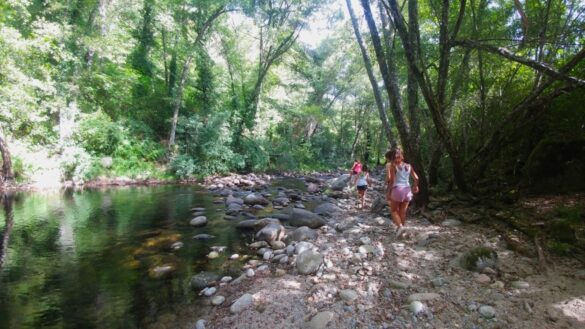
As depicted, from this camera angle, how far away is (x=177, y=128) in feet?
61.5

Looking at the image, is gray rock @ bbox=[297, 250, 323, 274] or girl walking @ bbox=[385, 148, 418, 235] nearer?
gray rock @ bbox=[297, 250, 323, 274]

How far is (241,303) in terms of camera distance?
390 cm

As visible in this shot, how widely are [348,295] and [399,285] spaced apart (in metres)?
0.65

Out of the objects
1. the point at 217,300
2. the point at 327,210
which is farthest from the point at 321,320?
the point at 327,210

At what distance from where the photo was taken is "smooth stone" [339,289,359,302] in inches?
142

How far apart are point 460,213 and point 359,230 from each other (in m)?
2.37

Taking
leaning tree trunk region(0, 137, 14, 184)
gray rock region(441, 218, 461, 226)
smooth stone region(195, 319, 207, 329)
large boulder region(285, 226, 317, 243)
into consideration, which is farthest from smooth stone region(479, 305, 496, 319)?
leaning tree trunk region(0, 137, 14, 184)

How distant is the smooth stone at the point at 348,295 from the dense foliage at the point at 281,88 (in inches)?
124

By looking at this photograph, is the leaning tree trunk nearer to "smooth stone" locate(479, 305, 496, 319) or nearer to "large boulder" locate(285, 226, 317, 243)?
"large boulder" locate(285, 226, 317, 243)

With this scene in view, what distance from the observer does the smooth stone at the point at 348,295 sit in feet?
11.8

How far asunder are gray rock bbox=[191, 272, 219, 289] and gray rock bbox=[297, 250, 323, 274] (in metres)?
1.44

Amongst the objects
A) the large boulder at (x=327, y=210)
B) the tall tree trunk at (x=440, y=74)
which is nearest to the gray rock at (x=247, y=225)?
the large boulder at (x=327, y=210)

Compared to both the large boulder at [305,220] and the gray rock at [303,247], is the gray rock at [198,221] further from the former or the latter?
the gray rock at [303,247]

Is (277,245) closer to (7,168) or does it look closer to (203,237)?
(203,237)
